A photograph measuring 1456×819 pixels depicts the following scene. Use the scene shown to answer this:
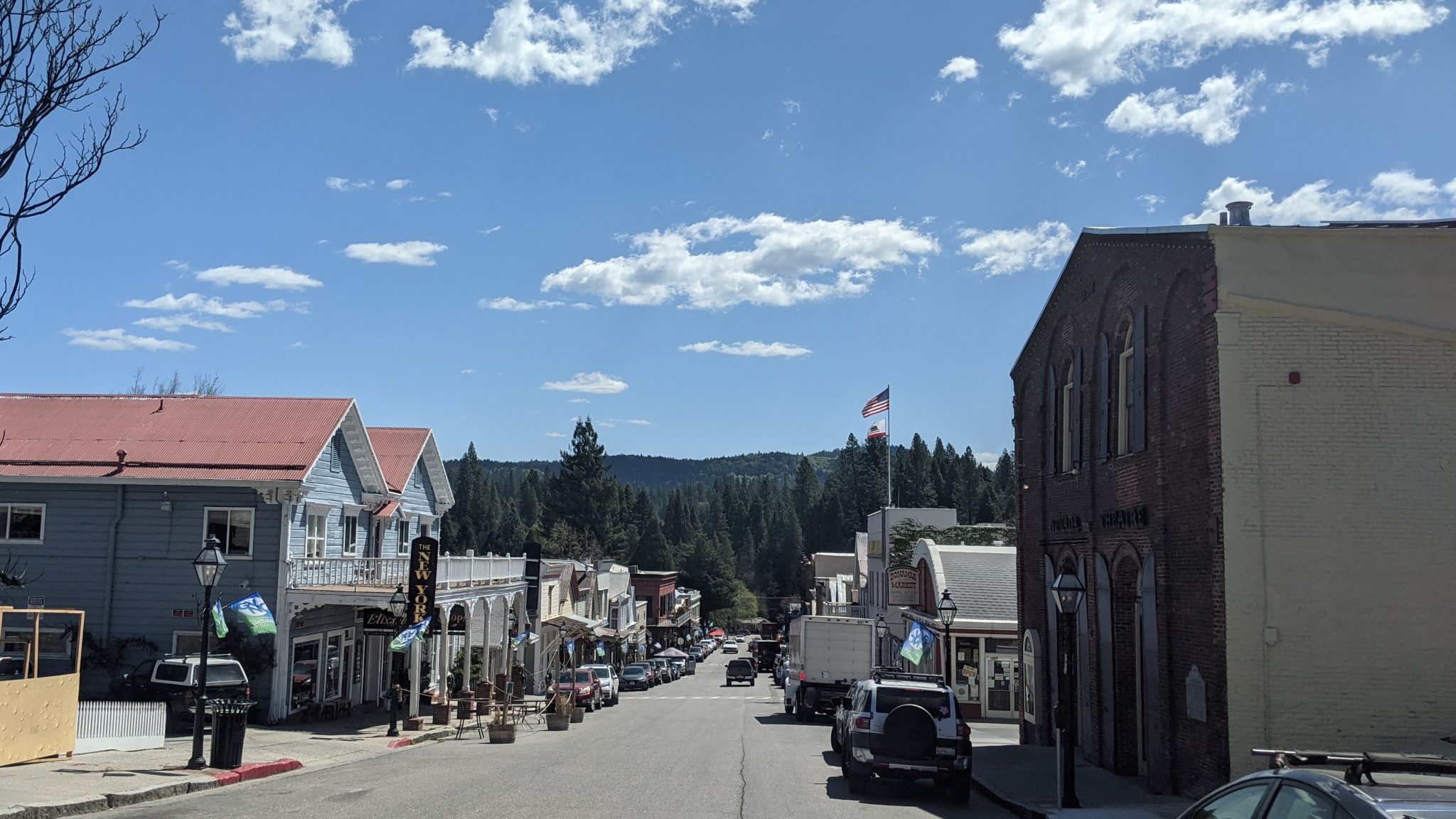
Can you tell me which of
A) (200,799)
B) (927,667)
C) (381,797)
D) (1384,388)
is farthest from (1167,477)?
(927,667)

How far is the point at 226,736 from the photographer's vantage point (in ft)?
59.1

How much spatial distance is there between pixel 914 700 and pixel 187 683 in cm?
1648

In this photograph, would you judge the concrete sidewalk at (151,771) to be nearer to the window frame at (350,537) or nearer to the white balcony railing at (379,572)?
the white balcony railing at (379,572)

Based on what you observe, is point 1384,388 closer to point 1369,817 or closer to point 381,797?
point 1369,817

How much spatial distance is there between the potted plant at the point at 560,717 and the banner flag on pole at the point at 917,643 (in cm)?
975

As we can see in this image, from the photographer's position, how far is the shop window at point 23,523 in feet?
93.5

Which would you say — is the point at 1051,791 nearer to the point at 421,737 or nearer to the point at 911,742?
the point at 911,742

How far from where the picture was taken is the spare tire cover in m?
16.8

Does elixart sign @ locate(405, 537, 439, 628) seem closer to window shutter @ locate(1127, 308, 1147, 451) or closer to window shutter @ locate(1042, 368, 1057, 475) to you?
window shutter @ locate(1042, 368, 1057, 475)

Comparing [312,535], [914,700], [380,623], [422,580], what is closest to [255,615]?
[422,580]

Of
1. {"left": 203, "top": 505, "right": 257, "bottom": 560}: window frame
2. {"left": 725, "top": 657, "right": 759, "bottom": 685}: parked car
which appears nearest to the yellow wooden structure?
{"left": 203, "top": 505, "right": 257, "bottom": 560}: window frame

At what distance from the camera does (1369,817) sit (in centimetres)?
483

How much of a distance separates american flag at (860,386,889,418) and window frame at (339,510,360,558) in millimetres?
20960

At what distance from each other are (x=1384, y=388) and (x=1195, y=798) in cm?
602
